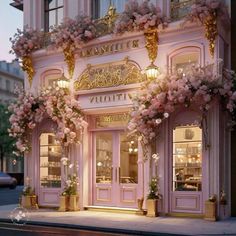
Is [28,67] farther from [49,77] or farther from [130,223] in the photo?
[130,223]

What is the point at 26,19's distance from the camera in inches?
803

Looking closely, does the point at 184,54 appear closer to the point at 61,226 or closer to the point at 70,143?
the point at 70,143

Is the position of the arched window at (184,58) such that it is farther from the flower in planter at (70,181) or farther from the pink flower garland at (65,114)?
the flower in planter at (70,181)

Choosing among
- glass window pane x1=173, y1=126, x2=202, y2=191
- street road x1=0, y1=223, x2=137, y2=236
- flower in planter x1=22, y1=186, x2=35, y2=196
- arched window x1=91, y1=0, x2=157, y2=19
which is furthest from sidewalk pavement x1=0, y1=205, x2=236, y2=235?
arched window x1=91, y1=0, x2=157, y2=19

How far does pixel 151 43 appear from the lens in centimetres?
1639

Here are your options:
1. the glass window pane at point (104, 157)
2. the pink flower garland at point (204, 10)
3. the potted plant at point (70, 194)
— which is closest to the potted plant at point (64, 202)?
the potted plant at point (70, 194)

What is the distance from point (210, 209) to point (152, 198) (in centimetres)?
191

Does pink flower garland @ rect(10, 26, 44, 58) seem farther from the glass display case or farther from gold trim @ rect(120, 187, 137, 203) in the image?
gold trim @ rect(120, 187, 137, 203)

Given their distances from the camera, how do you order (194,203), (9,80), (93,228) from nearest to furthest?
1. (93,228)
2. (194,203)
3. (9,80)

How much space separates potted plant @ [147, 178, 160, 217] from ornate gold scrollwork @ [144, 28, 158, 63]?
12.5ft

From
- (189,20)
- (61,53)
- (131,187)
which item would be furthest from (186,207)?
(61,53)

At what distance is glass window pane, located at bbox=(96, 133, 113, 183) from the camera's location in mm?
17656

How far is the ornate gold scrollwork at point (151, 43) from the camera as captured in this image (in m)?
16.3

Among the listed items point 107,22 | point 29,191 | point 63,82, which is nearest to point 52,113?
point 63,82
